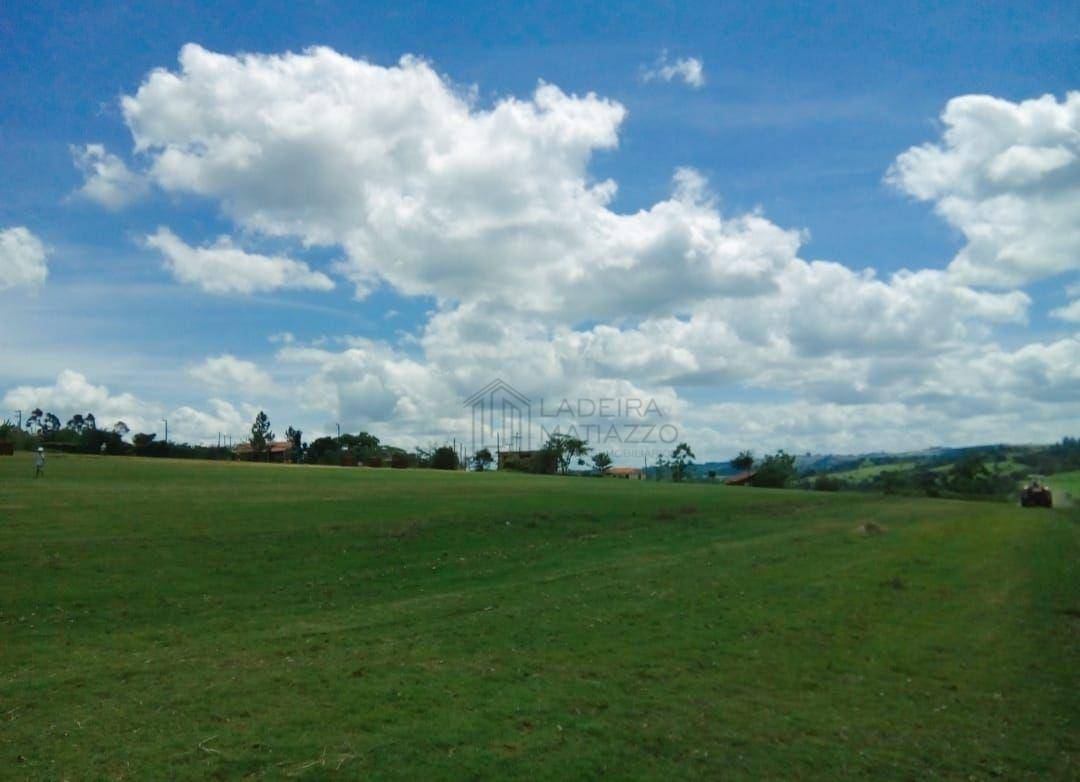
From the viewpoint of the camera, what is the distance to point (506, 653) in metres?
15.0

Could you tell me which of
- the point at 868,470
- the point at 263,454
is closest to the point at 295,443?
the point at 263,454

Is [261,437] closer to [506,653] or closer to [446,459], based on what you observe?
[446,459]

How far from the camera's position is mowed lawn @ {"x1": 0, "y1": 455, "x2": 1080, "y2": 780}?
403 inches

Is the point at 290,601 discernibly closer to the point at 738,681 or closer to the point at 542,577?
the point at 542,577

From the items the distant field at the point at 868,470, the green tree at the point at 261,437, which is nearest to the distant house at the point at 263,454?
the green tree at the point at 261,437

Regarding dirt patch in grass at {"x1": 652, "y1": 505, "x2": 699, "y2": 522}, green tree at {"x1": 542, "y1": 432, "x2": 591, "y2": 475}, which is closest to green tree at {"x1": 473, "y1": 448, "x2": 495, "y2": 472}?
green tree at {"x1": 542, "y1": 432, "x2": 591, "y2": 475}

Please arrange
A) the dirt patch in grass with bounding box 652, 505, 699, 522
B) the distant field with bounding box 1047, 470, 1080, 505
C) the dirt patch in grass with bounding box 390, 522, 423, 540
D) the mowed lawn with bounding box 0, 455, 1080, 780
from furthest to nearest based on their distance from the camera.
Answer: the distant field with bounding box 1047, 470, 1080, 505
the dirt patch in grass with bounding box 652, 505, 699, 522
the dirt patch in grass with bounding box 390, 522, 423, 540
the mowed lawn with bounding box 0, 455, 1080, 780

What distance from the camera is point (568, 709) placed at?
11.9 m

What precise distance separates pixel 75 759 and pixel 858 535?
109 ft

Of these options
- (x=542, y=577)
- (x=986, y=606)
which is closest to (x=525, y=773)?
(x=542, y=577)

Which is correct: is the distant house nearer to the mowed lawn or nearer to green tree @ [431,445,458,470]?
green tree @ [431,445,458,470]

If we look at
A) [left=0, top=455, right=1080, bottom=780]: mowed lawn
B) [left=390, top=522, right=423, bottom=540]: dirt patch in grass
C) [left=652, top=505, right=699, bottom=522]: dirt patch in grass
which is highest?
[left=390, top=522, right=423, bottom=540]: dirt patch in grass

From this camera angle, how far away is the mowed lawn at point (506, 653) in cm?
1023

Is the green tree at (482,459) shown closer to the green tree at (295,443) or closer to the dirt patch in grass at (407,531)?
the green tree at (295,443)
